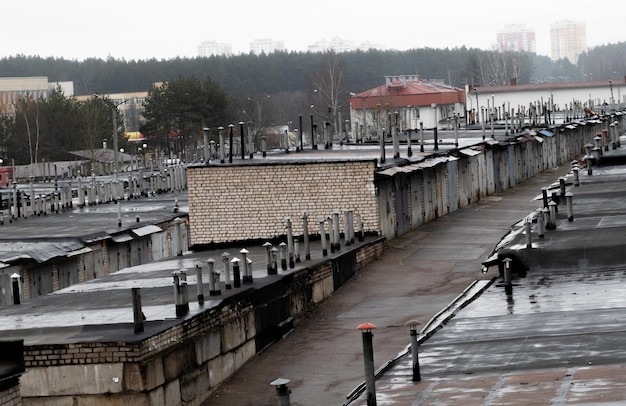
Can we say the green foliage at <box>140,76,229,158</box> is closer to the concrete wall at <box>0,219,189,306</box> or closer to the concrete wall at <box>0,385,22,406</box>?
the concrete wall at <box>0,219,189,306</box>

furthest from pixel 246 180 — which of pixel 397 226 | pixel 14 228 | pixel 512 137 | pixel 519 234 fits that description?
pixel 512 137

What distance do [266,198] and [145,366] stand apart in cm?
1552

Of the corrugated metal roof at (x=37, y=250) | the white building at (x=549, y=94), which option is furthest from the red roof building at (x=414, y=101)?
the corrugated metal roof at (x=37, y=250)

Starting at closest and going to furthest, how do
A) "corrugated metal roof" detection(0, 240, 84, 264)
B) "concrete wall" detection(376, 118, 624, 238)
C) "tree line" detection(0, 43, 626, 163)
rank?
1. "corrugated metal roof" detection(0, 240, 84, 264)
2. "concrete wall" detection(376, 118, 624, 238)
3. "tree line" detection(0, 43, 626, 163)

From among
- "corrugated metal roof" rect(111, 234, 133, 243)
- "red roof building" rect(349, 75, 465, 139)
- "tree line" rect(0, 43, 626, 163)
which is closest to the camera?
"corrugated metal roof" rect(111, 234, 133, 243)

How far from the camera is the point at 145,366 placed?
17766 mm

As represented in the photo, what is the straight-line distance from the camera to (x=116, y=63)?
182 meters

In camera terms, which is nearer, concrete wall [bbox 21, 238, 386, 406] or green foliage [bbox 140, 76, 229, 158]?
concrete wall [bbox 21, 238, 386, 406]

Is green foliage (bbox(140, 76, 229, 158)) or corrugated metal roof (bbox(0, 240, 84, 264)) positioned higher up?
green foliage (bbox(140, 76, 229, 158))

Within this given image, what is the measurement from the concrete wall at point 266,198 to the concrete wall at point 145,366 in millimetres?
11347

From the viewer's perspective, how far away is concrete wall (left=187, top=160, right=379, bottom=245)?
1293 inches

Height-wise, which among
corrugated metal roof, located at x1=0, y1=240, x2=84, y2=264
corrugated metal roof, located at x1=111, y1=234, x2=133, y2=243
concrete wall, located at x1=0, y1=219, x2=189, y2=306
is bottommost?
concrete wall, located at x1=0, y1=219, x2=189, y2=306

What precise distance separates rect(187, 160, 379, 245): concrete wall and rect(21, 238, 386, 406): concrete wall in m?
11.3

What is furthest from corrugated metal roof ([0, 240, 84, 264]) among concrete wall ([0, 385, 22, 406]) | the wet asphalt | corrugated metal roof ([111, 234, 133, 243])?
concrete wall ([0, 385, 22, 406])
